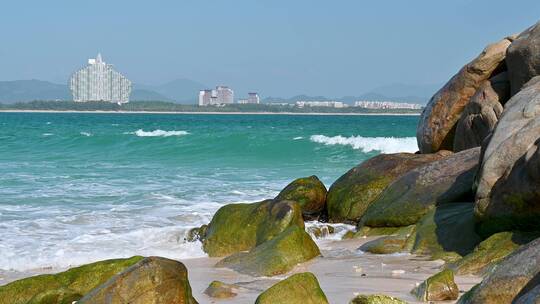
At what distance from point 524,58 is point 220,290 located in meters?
6.77

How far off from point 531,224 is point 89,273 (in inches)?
173

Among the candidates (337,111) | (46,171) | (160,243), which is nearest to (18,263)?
(160,243)

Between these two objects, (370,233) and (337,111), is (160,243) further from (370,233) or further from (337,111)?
(337,111)

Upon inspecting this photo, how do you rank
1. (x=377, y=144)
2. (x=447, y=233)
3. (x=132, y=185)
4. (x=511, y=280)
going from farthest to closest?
1. (x=377, y=144)
2. (x=132, y=185)
3. (x=447, y=233)
4. (x=511, y=280)

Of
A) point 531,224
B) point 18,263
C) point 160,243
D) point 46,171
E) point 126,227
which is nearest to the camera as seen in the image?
point 531,224

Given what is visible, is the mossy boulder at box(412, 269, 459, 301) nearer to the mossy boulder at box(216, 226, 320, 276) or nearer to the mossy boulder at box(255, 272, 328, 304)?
the mossy boulder at box(255, 272, 328, 304)

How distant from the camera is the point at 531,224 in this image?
8.11m

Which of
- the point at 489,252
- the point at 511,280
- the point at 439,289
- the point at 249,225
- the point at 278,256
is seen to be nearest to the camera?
the point at 511,280

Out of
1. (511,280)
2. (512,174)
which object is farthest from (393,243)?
(511,280)

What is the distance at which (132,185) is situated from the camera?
66.6 feet

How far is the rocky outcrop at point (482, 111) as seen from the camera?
13.1 meters

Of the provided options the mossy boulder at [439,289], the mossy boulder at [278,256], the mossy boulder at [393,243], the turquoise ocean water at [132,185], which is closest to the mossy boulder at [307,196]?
the turquoise ocean water at [132,185]

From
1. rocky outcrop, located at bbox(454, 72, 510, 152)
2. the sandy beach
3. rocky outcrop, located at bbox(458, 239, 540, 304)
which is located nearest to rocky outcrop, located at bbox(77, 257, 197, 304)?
the sandy beach

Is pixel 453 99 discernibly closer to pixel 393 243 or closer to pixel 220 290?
pixel 393 243
